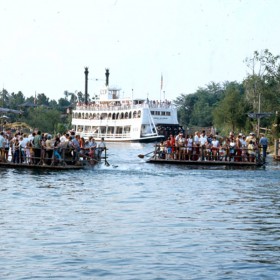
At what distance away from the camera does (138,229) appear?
2148cm

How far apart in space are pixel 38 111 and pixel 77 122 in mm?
25667

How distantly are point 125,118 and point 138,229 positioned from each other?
3668 inches

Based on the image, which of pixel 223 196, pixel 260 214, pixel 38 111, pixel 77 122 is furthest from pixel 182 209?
pixel 38 111

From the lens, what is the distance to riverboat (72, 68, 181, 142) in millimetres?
109812

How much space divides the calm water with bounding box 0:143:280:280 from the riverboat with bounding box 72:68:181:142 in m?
73.5

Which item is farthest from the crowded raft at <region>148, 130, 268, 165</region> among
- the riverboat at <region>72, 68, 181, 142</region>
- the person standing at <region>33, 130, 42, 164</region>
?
the riverboat at <region>72, 68, 181, 142</region>

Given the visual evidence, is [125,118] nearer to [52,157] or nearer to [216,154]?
[216,154]

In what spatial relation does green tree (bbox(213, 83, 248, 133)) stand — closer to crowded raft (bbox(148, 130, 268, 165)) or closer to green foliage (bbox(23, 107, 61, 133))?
crowded raft (bbox(148, 130, 268, 165))

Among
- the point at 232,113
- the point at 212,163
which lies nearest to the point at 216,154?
the point at 212,163

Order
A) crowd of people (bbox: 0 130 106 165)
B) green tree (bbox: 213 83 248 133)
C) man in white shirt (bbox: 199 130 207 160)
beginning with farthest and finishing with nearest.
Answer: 1. green tree (bbox: 213 83 248 133)
2. man in white shirt (bbox: 199 130 207 160)
3. crowd of people (bbox: 0 130 106 165)

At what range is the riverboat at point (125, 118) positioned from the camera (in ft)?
360

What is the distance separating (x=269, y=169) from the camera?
44.0 m

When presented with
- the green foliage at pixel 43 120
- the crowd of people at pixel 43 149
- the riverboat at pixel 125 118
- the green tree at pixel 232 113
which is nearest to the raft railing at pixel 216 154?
the crowd of people at pixel 43 149

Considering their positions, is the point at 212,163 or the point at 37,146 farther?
the point at 212,163
